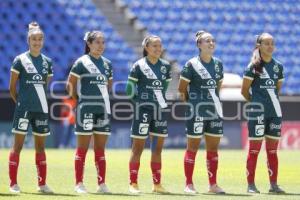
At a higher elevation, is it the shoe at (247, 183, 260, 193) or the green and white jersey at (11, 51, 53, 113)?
the green and white jersey at (11, 51, 53, 113)

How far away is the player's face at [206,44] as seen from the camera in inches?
433

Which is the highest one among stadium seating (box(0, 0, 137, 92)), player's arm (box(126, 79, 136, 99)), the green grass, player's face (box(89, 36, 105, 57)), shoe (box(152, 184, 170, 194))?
stadium seating (box(0, 0, 137, 92))

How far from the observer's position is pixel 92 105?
1083cm

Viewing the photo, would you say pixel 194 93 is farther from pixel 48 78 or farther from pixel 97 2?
pixel 97 2

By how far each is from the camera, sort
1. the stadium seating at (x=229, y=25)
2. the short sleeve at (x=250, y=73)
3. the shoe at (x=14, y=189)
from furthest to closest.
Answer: the stadium seating at (x=229, y=25)
the short sleeve at (x=250, y=73)
the shoe at (x=14, y=189)

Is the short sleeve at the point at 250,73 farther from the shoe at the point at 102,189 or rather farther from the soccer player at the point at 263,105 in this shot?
the shoe at the point at 102,189

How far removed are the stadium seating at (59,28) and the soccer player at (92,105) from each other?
12.9 m

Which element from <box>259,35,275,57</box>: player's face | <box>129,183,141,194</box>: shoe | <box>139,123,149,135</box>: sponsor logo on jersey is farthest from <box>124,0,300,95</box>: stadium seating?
<box>129,183,141,194</box>: shoe

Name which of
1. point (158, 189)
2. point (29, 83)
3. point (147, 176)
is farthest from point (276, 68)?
point (147, 176)

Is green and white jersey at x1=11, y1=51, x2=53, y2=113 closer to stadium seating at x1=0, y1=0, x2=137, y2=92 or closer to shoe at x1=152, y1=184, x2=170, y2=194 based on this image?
shoe at x1=152, y1=184, x2=170, y2=194

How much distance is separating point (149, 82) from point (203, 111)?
0.80 m

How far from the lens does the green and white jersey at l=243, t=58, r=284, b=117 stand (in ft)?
36.6

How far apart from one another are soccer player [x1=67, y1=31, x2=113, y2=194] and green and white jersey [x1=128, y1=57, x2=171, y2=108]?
434mm

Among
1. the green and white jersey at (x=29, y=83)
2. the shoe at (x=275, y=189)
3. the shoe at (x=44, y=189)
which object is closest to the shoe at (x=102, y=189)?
the shoe at (x=44, y=189)
